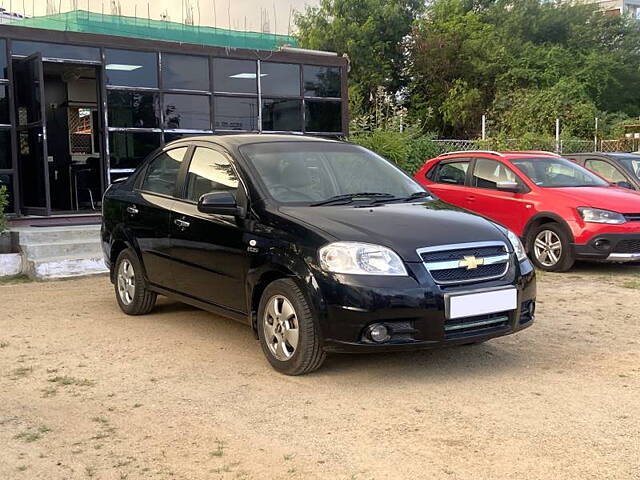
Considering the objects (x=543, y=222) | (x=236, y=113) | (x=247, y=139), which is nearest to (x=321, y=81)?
(x=236, y=113)

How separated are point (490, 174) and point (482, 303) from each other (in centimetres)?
585

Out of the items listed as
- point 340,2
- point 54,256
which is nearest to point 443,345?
point 54,256

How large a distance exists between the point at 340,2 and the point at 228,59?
79.0ft

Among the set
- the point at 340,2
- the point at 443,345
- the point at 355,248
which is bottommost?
the point at 443,345

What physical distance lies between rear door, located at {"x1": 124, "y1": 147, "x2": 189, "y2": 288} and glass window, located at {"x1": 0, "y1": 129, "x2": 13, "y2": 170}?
5.40 meters

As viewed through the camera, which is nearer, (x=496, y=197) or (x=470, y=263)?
(x=470, y=263)

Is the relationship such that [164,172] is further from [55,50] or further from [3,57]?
[55,50]

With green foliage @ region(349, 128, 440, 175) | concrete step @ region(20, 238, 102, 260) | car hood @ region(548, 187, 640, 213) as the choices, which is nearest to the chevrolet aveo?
concrete step @ region(20, 238, 102, 260)

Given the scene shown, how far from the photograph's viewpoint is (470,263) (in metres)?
4.76

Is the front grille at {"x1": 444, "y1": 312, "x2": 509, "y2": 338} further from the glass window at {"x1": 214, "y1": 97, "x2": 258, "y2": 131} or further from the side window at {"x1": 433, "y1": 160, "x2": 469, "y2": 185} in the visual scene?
the glass window at {"x1": 214, "y1": 97, "x2": 258, "y2": 131}

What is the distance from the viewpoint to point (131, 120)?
12.2m

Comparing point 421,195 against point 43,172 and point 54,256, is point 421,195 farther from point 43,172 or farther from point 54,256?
point 43,172

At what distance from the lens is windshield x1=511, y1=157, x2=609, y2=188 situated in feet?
32.4

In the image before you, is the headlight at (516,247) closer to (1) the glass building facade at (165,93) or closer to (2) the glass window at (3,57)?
(1) the glass building facade at (165,93)
